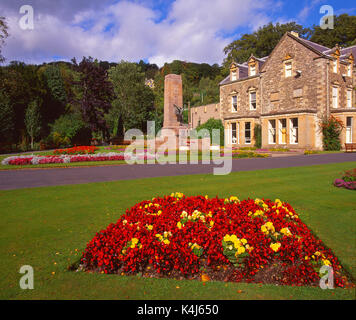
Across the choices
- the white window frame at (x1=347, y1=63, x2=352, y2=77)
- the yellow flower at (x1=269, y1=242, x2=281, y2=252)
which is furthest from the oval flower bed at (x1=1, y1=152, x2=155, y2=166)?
the white window frame at (x1=347, y1=63, x2=352, y2=77)

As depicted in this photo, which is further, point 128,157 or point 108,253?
point 128,157

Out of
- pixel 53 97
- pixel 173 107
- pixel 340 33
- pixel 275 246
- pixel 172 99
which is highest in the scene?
pixel 340 33

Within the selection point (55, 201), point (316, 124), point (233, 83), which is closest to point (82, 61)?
point (233, 83)

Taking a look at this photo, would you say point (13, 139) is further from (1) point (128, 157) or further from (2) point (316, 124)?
(2) point (316, 124)

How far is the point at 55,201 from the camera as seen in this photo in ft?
24.5

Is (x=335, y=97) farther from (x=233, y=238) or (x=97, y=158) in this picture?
(x=233, y=238)

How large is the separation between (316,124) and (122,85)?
1750 inches

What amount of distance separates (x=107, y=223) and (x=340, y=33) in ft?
170

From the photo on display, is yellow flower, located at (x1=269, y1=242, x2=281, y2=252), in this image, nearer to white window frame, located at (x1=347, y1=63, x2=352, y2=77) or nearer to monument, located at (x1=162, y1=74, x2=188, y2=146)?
monument, located at (x1=162, y1=74, x2=188, y2=146)

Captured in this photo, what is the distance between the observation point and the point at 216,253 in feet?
11.7

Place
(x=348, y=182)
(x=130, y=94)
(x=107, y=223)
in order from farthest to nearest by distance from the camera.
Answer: (x=130, y=94) < (x=348, y=182) < (x=107, y=223)

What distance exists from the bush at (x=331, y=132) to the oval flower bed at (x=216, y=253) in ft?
88.3

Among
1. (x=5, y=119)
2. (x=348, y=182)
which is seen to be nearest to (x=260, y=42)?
(x=5, y=119)

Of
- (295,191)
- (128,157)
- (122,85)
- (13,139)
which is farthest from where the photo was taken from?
(122,85)
